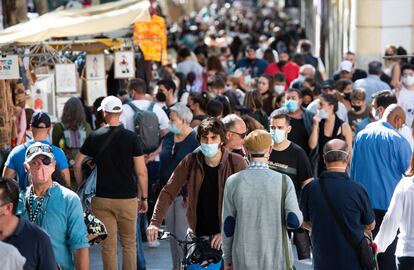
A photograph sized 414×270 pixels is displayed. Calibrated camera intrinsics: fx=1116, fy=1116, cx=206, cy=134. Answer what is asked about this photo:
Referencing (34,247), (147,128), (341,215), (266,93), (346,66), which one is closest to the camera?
(34,247)

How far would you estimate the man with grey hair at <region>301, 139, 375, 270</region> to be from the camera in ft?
25.7

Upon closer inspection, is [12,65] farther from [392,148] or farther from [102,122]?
[392,148]

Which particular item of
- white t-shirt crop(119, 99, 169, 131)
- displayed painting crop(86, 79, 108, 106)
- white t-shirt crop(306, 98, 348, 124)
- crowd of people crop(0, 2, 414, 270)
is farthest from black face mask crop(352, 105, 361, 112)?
displayed painting crop(86, 79, 108, 106)

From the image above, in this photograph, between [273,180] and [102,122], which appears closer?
[273,180]

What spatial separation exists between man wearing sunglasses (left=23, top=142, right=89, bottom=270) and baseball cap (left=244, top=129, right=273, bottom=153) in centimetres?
131

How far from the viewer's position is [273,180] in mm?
7684

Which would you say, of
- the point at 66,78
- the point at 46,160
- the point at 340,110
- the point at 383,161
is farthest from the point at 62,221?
the point at 340,110

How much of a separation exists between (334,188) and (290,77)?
1162 centimetres

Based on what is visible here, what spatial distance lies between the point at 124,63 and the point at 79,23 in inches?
59.6

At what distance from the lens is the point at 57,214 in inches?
289

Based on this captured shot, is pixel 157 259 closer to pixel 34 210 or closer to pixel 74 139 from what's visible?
pixel 74 139

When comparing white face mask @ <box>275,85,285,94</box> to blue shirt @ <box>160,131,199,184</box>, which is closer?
blue shirt @ <box>160,131,199,184</box>

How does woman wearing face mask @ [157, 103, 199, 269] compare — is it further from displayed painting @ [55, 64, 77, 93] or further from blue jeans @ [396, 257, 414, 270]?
displayed painting @ [55, 64, 77, 93]

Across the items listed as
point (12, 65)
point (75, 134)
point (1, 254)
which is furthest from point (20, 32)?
point (1, 254)
